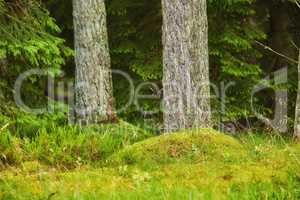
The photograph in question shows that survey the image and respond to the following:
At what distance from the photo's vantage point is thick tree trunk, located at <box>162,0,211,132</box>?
35.6ft

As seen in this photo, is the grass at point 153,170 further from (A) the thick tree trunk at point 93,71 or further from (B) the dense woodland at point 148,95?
(A) the thick tree trunk at point 93,71

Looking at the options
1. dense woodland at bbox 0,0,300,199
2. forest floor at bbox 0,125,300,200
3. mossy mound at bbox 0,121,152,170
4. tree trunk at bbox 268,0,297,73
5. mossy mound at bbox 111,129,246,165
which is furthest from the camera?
tree trunk at bbox 268,0,297,73

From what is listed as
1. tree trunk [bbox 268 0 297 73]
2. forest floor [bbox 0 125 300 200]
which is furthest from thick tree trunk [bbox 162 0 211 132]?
tree trunk [bbox 268 0 297 73]

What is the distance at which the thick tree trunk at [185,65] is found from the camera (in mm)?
10844

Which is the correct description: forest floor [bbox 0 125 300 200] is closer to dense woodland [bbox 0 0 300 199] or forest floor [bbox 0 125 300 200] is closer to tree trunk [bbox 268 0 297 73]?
dense woodland [bbox 0 0 300 199]

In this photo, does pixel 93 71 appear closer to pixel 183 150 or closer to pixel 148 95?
pixel 148 95

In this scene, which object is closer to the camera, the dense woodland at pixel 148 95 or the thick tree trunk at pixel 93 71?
the dense woodland at pixel 148 95

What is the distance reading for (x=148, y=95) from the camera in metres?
13.7

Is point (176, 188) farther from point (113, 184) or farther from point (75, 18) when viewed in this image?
point (75, 18)

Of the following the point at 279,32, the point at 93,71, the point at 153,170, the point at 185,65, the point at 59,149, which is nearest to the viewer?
the point at 153,170

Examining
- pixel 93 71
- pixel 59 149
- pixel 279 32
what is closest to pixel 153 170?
pixel 59 149

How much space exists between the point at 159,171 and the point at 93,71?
5902mm

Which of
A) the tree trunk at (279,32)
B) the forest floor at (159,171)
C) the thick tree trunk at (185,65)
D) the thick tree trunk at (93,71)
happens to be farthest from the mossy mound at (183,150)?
the tree trunk at (279,32)

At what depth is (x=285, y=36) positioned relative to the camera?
A: 16.0 metres
